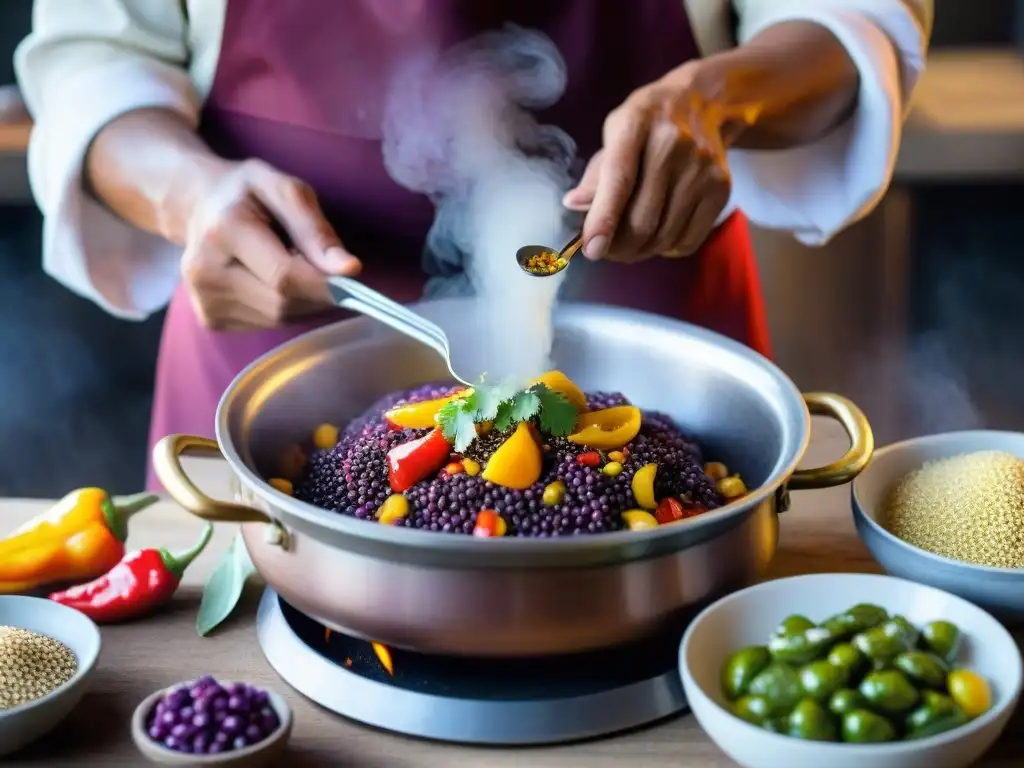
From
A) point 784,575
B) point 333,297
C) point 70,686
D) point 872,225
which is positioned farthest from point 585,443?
point 872,225

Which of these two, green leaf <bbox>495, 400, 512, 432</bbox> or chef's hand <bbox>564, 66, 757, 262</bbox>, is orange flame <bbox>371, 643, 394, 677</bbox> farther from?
chef's hand <bbox>564, 66, 757, 262</bbox>

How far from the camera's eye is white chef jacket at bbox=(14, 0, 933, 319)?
4.94 ft

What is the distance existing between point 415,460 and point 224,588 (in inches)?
9.3

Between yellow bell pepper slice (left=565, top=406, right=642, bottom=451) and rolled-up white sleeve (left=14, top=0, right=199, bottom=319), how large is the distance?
747 millimetres

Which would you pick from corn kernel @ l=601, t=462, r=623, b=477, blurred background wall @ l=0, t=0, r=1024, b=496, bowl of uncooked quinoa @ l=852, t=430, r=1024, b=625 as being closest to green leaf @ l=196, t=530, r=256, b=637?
corn kernel @ l=601, t=462, r=623, b=477

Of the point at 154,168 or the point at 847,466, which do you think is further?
the point at 154,168

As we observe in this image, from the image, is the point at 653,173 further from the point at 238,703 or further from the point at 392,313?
the point at 238,703

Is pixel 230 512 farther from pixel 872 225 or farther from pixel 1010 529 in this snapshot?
pixel 872 225

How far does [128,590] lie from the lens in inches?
43.5

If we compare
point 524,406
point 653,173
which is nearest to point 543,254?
point 653,173

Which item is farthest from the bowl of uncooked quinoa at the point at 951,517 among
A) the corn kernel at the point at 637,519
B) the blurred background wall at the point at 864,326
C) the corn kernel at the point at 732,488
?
the blurred background wall at the point at 864,326

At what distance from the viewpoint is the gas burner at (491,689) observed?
3.07 ft

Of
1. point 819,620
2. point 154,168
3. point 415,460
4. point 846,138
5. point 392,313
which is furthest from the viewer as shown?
point 846,138

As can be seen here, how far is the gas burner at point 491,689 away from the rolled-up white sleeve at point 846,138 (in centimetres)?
80
